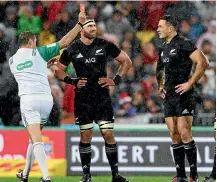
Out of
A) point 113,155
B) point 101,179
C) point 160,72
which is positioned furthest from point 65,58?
point 101,179

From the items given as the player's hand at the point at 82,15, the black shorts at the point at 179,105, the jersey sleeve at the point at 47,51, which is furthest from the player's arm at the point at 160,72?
the jersey sleeve at the point at 47,51

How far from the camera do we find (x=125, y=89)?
17281 mm

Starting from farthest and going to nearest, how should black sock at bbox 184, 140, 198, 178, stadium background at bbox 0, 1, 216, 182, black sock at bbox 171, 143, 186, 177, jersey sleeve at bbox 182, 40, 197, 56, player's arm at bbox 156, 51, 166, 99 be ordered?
stadium background at bbox 0, 1, 216, 182
player's arm at bbox 156, 51, 166, 99
black sock at bbox 171, 143, 186, 177
black sock at bbox 184, 140, 198, 178
jersey sleeve at bbox 182, 40, 197, 56

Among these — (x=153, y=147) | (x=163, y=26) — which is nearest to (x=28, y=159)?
(x=163, y=26)

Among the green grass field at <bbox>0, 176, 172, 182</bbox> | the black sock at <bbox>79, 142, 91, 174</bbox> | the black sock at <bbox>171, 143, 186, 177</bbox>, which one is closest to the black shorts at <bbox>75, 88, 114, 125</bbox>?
the black sock at <bbox>79, 142, 91, 174</bbox>

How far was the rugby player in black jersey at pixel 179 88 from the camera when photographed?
12172 mm

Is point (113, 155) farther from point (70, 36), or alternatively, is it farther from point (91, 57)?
point (70, 36)

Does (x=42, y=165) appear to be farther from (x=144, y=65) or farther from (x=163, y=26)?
(x=144, y=65)

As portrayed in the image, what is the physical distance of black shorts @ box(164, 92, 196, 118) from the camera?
12.2 metres

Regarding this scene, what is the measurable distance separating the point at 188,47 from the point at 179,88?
0.53 metres

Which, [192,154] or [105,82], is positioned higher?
[105,82]

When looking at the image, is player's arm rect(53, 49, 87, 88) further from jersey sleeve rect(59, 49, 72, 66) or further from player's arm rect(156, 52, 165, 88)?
player's arm rect(156, 52, 165, 88)

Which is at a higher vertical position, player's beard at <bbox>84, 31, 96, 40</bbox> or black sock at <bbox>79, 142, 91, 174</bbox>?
player's beard at <bbox>84, 31, 96, 40</bbox>

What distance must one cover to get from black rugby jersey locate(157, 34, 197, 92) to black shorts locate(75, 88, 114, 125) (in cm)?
89
